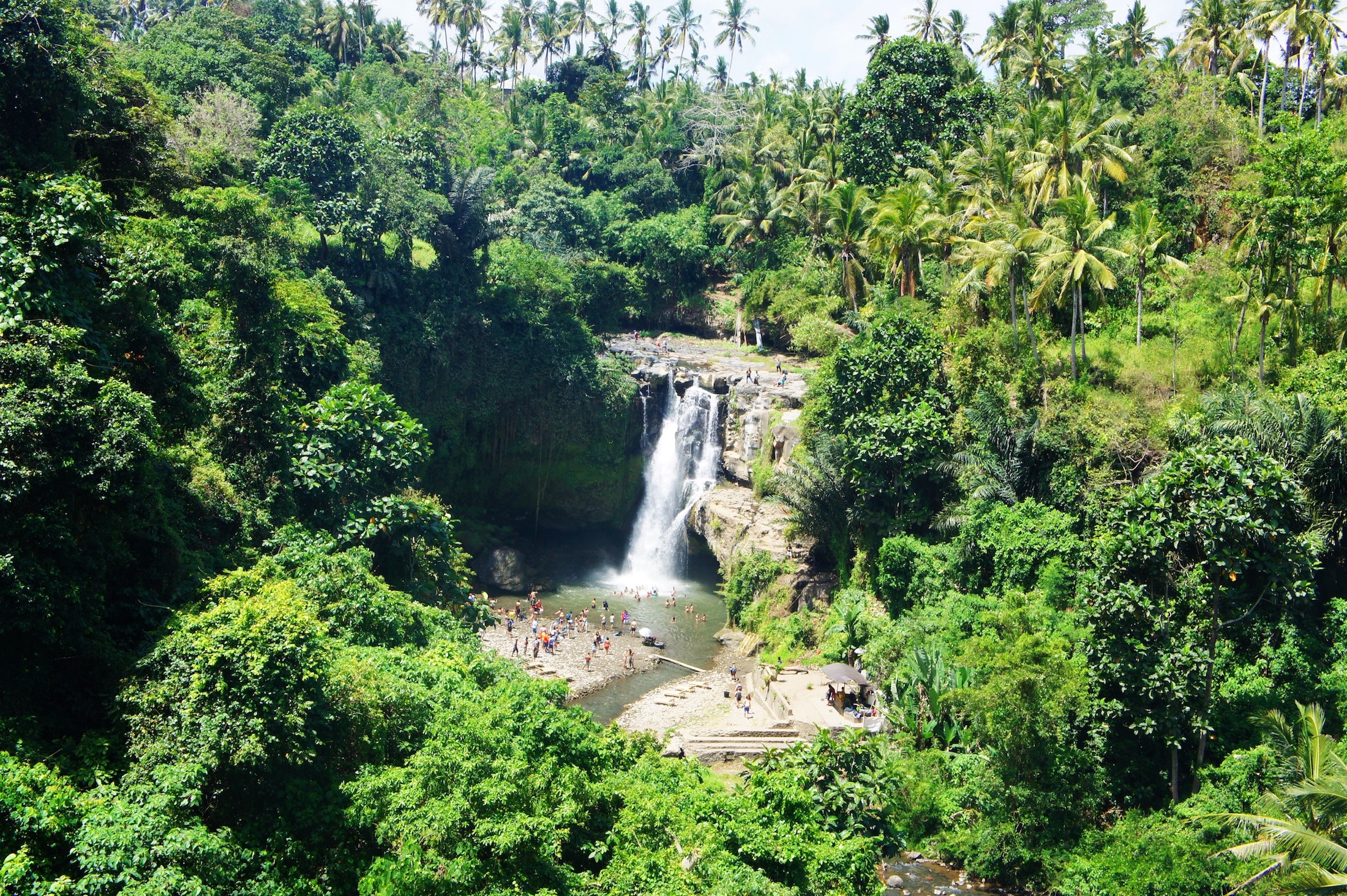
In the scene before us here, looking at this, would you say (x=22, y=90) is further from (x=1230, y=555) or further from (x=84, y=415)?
(x=1230, y=555)

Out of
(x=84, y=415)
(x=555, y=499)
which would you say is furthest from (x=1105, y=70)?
(x=84, y=415)

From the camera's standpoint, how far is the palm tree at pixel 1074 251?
26.0 metres

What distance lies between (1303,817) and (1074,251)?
15350 mm

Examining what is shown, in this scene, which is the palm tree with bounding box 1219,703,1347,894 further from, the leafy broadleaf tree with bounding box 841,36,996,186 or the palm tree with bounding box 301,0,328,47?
the palm tree with bounding box 301,0,328,47

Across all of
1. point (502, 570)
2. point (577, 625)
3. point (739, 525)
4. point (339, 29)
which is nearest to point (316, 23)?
point (339, 29)

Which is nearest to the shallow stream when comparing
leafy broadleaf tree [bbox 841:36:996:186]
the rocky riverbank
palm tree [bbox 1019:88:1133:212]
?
the rocky riverbank

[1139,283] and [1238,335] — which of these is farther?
[1139,283]

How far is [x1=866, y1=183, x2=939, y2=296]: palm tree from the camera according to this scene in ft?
115

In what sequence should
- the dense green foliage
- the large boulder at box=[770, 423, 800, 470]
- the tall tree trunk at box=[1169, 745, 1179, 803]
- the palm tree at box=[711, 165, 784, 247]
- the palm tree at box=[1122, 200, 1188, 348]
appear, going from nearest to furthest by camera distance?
the dense green foliage
the tall tree trunk at box=[1169, 745, 1179, 803]
the palm tree at box=[1122, 200, 1188, 348]
the large boulder at box=[770, 423, 800, 470]
the palm tree at box=[711, 165, 784, 247]

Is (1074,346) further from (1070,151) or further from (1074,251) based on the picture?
(1070,151)

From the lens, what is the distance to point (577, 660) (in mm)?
32406

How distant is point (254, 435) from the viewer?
956 inches

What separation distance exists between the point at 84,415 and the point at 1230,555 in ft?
67.7

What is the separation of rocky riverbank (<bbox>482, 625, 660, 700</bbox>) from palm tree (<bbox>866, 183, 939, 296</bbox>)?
17405mm
